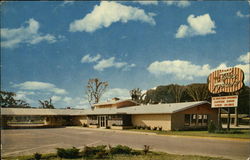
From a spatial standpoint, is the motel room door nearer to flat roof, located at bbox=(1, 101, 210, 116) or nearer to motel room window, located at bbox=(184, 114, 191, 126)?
flat roof, located at bbox=(1, 101, 210, 116)

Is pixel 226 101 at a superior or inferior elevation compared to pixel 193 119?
superior

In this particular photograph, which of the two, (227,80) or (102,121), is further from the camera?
(102,121)

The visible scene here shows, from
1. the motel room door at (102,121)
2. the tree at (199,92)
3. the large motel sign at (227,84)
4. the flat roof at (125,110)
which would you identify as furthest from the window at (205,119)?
the tree at (199,92)

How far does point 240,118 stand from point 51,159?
50434mm

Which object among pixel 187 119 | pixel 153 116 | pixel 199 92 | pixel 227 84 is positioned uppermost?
pixel 227 84

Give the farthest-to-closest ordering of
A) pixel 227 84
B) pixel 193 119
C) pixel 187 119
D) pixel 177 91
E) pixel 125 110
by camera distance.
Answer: pixel 177 91, pixel 125 110, pixel 193 119, pixel 187 119, pixel 227 84

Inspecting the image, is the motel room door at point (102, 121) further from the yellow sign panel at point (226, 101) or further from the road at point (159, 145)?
the yellow sign panel at point (226, 101)

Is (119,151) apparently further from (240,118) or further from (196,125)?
(240,118)

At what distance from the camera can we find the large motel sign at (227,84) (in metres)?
24.7

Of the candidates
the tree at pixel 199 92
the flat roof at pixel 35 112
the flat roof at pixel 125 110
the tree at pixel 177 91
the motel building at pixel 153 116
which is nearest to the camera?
the motel building at pixel 153 116

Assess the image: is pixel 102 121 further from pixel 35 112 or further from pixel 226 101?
pixel 226 101

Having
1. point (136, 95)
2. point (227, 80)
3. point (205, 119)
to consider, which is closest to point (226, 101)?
Result: point (227, 80)

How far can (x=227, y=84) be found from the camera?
84.7 ft

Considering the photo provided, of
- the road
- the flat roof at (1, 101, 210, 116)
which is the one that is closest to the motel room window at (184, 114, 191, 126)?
the flat roof at (1, 101, 210, 116)
